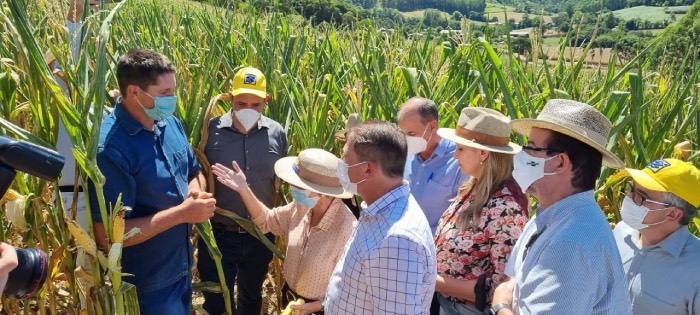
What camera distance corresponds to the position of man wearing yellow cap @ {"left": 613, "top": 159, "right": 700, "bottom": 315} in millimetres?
2115

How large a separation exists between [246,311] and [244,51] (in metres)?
1.90

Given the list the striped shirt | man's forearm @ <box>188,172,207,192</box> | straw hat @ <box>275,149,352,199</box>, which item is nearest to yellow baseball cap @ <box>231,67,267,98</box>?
man's forearm @ <box>188,172,207,192</box>

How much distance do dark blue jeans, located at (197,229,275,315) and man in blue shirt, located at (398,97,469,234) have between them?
749mm

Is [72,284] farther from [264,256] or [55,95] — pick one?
[264,256]

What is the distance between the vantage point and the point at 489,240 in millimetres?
2287

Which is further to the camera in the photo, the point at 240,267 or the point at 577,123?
the point at 240,267

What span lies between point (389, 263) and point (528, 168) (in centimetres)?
45

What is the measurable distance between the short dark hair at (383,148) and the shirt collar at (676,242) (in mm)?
896

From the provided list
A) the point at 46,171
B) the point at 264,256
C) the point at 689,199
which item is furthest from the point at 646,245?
the point at 46,171

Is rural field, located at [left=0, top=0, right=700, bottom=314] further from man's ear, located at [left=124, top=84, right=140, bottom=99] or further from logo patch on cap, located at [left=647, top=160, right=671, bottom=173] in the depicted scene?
logo patch on cap, located at [left=647, top=160, right=671, bottom=173]

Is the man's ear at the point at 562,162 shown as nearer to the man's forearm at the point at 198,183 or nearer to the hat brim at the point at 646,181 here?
the hat brim at the point at 646,181

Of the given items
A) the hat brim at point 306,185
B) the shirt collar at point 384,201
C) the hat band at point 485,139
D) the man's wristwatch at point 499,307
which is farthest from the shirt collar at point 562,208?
the hat brim at point 306,185

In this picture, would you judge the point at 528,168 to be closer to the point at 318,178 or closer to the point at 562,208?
the point at 562,208

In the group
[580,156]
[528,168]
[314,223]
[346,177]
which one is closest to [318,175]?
[314,223]
